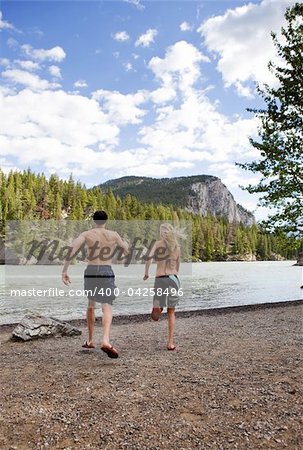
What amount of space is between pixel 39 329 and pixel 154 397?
6.41m

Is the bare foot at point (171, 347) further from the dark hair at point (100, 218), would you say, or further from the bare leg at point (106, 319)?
the dark hair at point (100, 218)

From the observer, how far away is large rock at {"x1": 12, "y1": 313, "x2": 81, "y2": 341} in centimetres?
1048

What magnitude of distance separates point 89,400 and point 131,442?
1.34 m

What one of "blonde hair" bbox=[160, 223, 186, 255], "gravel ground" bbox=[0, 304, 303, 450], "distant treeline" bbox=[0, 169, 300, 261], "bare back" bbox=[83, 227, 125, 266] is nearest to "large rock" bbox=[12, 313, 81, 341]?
"gravel ground" bbox=[0, 304, 303, 450]

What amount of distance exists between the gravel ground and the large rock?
1084mm

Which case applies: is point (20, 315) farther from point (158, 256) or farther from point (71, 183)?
point (71, 183)

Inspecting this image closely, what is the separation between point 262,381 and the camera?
6133 mm

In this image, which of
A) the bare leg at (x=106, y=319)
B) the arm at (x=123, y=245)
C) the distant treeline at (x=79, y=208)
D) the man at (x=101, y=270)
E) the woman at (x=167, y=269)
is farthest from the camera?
the distant treeline at (x=79, y=208)

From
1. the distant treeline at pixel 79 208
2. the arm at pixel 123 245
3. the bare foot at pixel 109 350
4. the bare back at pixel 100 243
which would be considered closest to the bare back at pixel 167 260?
the arm at pixel 123 245

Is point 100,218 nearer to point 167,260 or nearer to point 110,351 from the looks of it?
point 167,260

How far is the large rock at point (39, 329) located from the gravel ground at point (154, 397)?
1.08 m

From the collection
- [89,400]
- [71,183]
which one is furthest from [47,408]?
[71,183]

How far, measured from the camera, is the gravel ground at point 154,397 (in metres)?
4.31

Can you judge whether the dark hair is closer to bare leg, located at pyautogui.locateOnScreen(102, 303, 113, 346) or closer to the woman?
the woman
